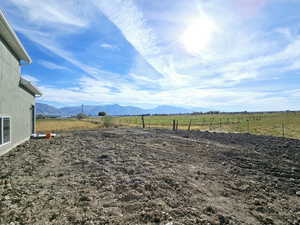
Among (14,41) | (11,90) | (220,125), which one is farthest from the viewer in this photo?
(220,125)

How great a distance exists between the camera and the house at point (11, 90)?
25.5ft

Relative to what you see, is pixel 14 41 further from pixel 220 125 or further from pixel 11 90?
pixel 220 125

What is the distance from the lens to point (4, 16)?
6688mm

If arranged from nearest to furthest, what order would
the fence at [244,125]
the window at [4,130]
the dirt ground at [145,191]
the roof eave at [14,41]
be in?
the dirt ground at [145,191] < the roof eave at [14,41] < the window at [4,130] < the fence at [244,125]

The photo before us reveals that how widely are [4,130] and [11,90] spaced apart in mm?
1930

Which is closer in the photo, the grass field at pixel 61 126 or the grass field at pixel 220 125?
the grass field at pixel 220 125

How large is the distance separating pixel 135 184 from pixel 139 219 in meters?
1.60

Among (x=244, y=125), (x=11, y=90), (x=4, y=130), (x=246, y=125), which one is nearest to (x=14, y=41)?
(x=11, y=90)

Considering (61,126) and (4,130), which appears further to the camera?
(61,126)

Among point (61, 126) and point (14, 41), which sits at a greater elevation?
point (14, 41)

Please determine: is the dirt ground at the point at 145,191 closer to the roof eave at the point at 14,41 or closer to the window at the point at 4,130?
the window at the point at 4,130

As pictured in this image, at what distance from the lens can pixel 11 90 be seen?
29.8 ft

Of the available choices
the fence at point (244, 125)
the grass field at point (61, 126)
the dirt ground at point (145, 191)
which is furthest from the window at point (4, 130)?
the fence at point (244, 125)

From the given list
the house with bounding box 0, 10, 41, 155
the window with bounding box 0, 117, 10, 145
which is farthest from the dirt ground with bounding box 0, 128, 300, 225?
the house with bounding box 0, 10, 41, 155
